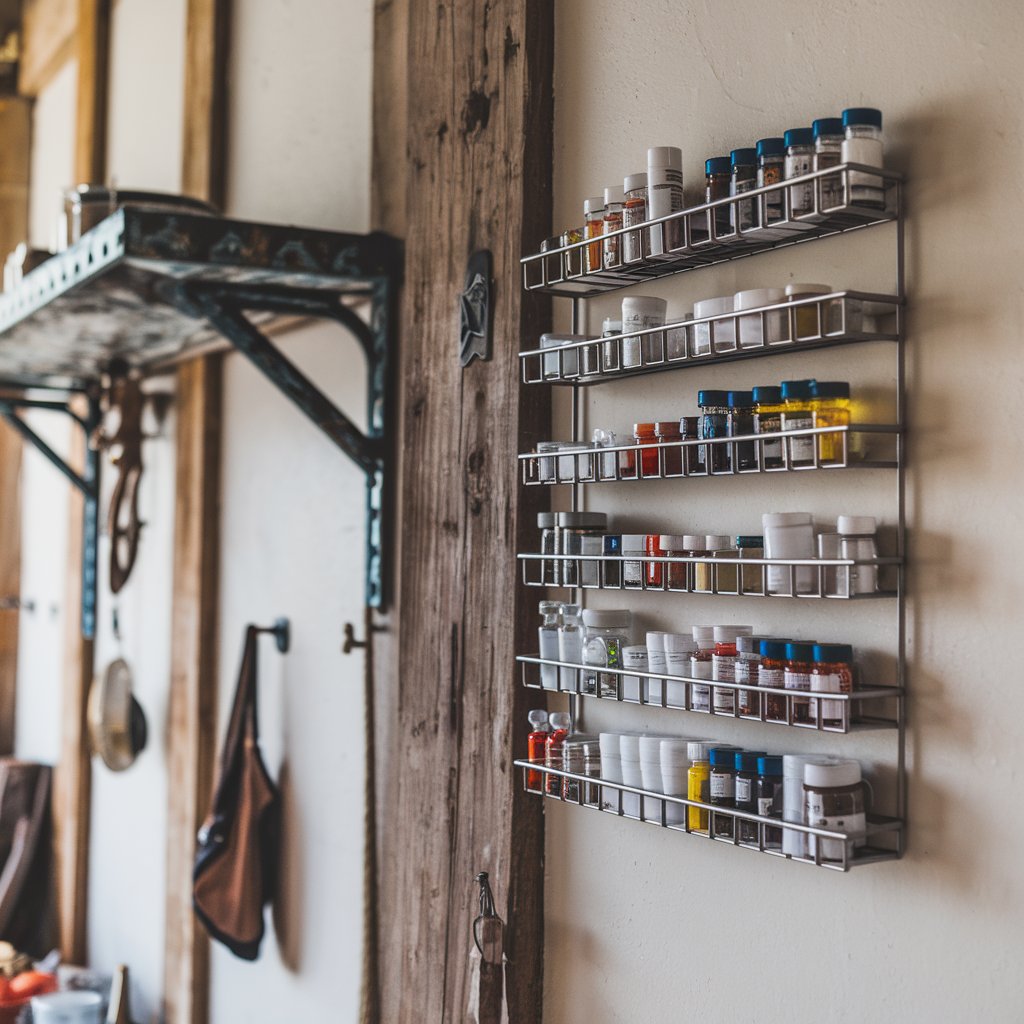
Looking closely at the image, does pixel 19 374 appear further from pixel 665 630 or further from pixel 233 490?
pixel 665 630

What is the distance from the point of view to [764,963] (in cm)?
130

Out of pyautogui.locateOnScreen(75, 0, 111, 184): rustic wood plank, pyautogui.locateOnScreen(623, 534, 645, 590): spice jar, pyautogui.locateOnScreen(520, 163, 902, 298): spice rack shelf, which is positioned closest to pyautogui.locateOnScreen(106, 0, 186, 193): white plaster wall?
pyautogui.locateOnScreen(75, 0, 111, 184): rustic wood plank

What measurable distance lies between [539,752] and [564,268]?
0.56 m

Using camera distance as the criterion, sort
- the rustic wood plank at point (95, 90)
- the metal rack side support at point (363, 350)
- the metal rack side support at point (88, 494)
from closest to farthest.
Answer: the metal rack side support at point (363, 350)
the metal rack side support at point (88, 494)
the rustic wood plank at point (95, 90)

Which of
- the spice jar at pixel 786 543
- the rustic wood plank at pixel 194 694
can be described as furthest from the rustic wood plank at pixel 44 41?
the spice jar at pixel 786 543

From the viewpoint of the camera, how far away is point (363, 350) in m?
2.06

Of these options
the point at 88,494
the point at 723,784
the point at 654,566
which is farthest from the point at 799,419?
the point at 88,494

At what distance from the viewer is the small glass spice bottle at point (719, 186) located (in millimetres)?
1269

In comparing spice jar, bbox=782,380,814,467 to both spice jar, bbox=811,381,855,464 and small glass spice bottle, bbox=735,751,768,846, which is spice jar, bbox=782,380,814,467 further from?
small glass spice bottle, bbox=735,751,768,846

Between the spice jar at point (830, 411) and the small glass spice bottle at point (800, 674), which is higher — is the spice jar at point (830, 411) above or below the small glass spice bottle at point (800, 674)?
above

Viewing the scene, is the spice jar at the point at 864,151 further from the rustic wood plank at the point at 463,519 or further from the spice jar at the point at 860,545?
the rustic wood plank at the point at 463,519

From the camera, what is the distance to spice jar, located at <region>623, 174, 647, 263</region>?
1.36 meters

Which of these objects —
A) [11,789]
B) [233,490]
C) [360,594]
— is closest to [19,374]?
[233,490]

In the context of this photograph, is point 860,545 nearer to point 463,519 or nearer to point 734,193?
point 734,193
